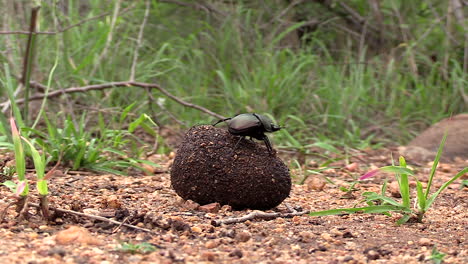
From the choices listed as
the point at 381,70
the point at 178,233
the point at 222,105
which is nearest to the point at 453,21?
the point at 381,70

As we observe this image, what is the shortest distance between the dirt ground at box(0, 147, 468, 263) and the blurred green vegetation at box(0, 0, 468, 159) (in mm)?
1634

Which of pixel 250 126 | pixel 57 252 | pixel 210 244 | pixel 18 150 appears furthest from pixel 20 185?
pixel 250 126

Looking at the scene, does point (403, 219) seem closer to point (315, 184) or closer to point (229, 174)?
point (229, 174)

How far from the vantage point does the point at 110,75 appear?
5070 millimetres

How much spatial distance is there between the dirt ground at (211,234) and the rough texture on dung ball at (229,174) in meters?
0.07

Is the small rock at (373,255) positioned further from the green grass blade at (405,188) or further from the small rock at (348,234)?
the green grass blade at (405,188)

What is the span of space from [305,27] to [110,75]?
2695mm

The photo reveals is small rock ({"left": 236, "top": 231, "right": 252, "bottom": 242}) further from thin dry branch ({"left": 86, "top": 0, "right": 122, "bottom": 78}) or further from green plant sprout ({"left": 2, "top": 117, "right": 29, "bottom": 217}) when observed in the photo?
→ thin dry branch ({"left": 86, "top": 0, "right": 122, "bottom": 78})

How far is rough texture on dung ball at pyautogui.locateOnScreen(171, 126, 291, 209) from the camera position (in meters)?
2.63

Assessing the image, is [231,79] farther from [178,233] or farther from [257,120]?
[178,233]

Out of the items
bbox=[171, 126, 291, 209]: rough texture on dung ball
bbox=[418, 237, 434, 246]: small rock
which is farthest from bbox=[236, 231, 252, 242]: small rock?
bbox=[418, 237, 434, 246]: small rock

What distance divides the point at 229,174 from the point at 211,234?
1.49 ft

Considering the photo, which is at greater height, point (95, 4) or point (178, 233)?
point (95, 4)

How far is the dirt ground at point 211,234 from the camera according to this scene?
1901 millimetres
